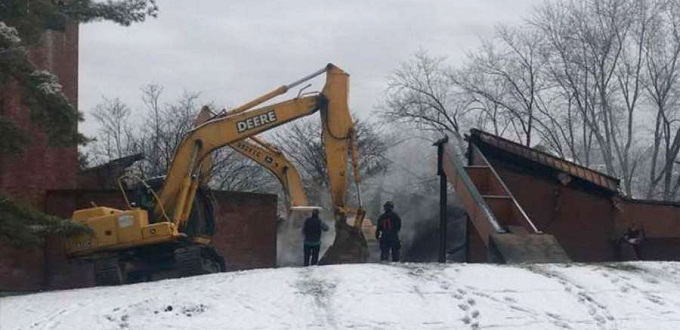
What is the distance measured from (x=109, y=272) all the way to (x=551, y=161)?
361 inches

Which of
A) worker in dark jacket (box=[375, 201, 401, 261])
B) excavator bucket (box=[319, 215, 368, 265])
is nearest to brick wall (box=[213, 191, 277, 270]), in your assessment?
worker in dark jacket (box=[375, 201, 401, 261])

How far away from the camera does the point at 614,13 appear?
112ft

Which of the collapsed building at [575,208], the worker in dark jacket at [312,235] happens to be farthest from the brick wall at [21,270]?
the collapsed building at [575,208]

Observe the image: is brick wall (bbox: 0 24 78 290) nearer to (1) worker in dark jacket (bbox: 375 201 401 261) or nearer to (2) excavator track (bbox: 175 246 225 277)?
(2) excavator track (bbox: 175 246 225 277)

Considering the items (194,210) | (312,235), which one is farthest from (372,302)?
(312,235)

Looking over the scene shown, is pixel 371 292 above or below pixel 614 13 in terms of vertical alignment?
below

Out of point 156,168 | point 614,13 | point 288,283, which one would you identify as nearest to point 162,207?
point 288,283

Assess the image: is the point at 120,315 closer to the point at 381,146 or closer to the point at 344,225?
the point at 344,225

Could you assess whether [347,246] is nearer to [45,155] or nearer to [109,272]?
[109,272]

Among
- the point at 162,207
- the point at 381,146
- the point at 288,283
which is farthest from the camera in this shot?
Answer: the point at 381,146

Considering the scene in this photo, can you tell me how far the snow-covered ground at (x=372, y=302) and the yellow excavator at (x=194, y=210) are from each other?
20.2ft

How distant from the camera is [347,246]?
20125mm

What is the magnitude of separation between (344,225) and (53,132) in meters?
7.82

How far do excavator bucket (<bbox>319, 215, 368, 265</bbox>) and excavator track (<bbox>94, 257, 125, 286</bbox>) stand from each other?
4.18m
